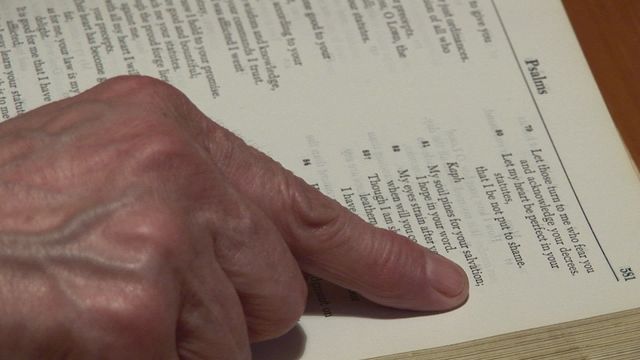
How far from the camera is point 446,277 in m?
0.69

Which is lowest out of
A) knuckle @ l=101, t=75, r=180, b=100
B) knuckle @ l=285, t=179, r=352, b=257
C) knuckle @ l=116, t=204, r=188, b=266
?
knuckle @ l=285, t=179, r=352, b=257

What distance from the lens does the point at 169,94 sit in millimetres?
658

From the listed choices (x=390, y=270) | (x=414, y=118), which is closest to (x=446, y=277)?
(x=390, y=270)

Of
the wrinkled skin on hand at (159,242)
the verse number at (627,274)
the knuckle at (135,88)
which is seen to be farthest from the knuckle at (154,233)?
the verse number at (627,274)

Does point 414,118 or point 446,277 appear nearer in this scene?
point 446,277

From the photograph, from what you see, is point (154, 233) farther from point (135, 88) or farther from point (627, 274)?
point (627, 274)

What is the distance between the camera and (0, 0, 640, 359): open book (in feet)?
2.28

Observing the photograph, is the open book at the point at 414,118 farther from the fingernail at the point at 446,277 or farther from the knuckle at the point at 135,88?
the knuckle at the point at 135,88

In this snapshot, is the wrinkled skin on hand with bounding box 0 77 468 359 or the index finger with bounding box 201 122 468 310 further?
the index finger with bounding box 201 122 468 310

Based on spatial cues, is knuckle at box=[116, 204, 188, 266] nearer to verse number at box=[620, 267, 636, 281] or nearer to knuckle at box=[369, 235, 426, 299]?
knuckle at box=[369, 235, 426, 299]

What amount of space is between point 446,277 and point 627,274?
0.39ft

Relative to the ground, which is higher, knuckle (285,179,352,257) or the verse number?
knuckle (285,179,352,257)

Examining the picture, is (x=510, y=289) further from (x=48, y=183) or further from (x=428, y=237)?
(x=48, y=183)

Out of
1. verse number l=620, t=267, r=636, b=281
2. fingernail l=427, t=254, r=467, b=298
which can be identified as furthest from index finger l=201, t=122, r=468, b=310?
verse number l=620, t=267, r=636, b=281
